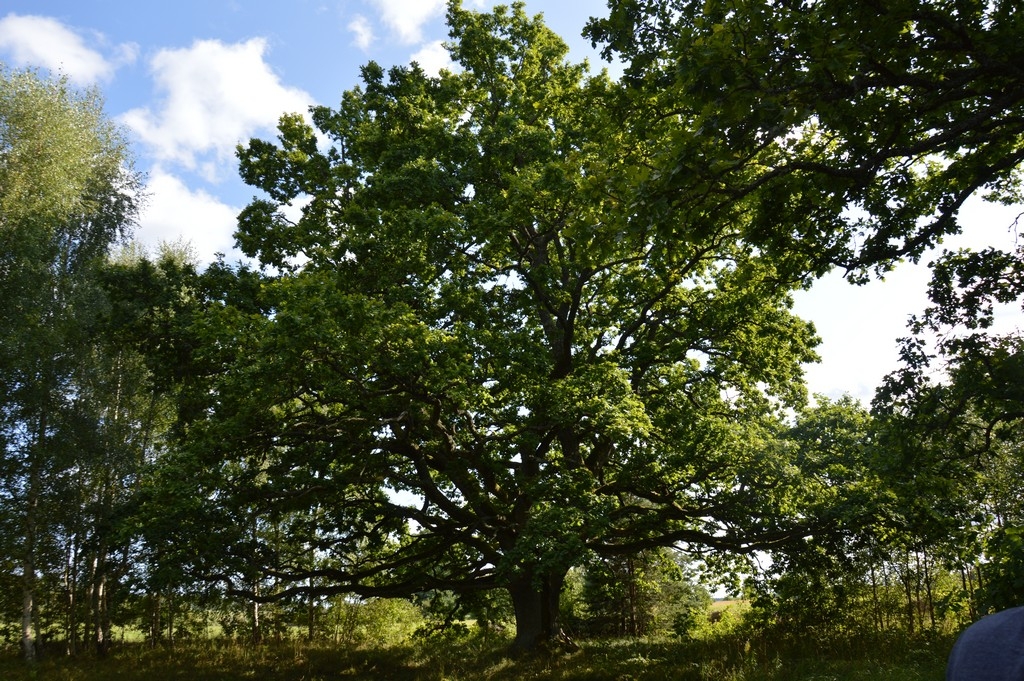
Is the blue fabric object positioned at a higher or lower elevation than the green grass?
higher

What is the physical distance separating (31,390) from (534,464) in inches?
639

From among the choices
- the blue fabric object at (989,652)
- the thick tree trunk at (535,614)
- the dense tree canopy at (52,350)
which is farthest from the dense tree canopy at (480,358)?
the blue fabric object at (989,652)

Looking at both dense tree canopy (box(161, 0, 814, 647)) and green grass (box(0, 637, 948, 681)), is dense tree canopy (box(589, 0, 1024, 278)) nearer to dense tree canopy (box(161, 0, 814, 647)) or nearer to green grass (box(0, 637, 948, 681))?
dense tree canopy (box(161, 0, 814, 647))

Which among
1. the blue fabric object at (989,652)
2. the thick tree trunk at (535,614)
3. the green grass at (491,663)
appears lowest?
the green grass at (491,663)

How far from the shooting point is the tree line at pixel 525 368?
29.6 ft

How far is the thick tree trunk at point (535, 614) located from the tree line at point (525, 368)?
82 millimetres

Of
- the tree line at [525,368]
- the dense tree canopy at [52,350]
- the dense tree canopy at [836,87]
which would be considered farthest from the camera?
the dense tree canopy at [52,350]

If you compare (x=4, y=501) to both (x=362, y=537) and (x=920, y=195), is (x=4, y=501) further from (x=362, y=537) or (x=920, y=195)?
(x=920, y=195)

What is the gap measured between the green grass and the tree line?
1.46m

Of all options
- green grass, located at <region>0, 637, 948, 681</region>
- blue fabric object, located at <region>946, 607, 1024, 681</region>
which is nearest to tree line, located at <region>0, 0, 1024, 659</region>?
green grass, located at <region>0, 637, 948, 681</region>

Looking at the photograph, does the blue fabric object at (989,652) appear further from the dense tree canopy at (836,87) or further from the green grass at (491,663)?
the green grass at (491,663)

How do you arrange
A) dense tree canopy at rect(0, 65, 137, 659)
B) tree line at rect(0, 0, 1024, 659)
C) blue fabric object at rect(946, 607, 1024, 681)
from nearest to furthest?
blue fabric object at rect(946, 607, 1024, 681) < tree line at rect(0, 0, 1024, 659) < dense tree canopy at rect(0, 65, 137, 659)

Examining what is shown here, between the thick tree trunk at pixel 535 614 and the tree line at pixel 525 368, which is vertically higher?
the tree line at pixel 525 368

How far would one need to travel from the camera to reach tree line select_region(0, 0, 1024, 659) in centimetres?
901
